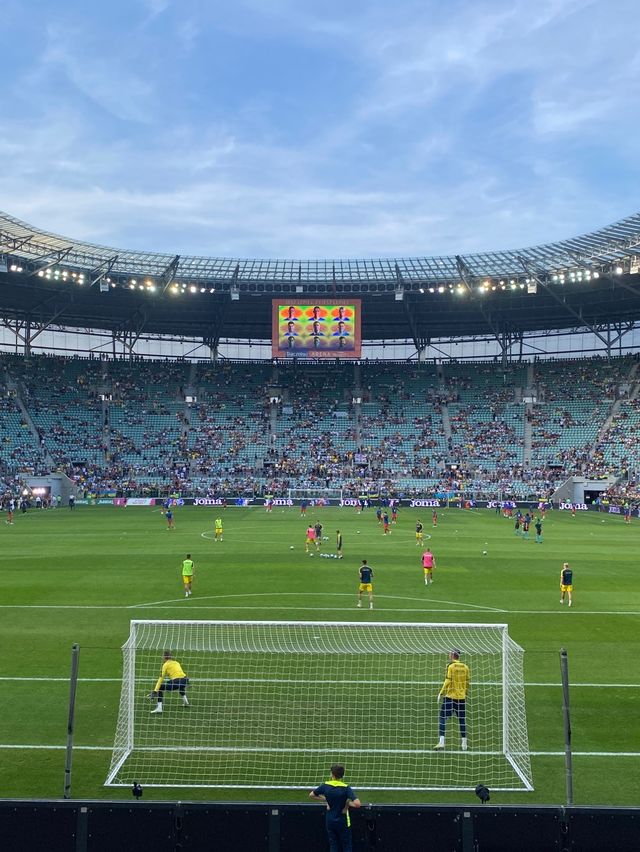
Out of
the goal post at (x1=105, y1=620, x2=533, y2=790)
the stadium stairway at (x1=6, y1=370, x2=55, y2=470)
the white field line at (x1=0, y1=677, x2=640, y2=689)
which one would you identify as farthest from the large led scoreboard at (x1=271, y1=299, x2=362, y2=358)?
the white field line at (x1=0, y1=677, x2=640, y2=689)

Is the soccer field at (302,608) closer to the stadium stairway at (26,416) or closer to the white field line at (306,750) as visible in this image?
the white field line at (306,750)

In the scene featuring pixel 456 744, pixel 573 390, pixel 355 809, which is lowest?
pixel 456 744

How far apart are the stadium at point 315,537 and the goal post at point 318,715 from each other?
7 centimetres

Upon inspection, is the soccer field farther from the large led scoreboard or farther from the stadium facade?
the large led scoreboard

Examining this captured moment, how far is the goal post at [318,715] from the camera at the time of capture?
1048 centimetres

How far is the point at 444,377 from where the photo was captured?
82250 millimetres

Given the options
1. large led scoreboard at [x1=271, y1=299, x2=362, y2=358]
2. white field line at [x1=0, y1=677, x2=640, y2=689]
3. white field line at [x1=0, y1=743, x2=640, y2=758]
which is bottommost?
white field line at [x1=0, y1=743, x2=640, y2=758]

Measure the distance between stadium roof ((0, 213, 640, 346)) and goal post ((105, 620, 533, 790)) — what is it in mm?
46716

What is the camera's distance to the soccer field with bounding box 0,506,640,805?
1070cm

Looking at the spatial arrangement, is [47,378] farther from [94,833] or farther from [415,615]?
[94,833]

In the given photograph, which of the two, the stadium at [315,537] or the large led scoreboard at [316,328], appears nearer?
the stadium at [315,537]

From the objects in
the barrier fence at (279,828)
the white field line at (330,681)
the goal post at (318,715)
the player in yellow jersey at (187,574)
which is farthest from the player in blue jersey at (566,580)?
the barrier fence at (279,828)

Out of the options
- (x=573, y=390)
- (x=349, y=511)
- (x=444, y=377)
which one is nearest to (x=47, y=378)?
(x=349, y=511)

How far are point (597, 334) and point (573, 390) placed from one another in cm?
650
